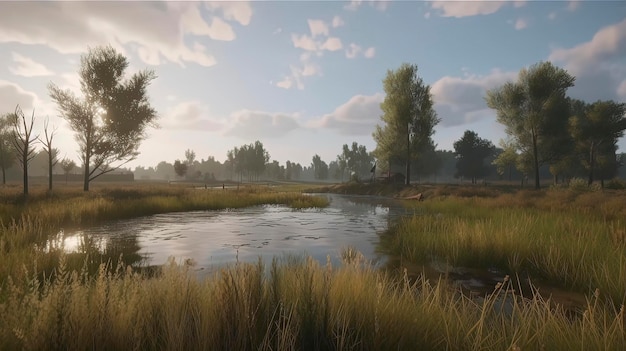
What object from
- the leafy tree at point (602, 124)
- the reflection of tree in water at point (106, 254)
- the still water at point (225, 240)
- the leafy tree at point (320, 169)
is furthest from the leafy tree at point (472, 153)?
the leafy tree at point (320, 169)

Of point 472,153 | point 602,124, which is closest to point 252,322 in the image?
point 602,124

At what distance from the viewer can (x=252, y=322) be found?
257cm

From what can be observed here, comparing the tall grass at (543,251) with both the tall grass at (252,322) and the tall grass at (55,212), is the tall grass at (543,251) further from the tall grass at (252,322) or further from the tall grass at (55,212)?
the tall grass at (55,212)

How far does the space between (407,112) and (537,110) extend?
13500 millimetres

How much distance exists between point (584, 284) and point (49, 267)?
844cm

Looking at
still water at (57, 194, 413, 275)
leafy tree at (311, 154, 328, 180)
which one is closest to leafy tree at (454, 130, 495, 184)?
still water at (57, 194, 413, 275)

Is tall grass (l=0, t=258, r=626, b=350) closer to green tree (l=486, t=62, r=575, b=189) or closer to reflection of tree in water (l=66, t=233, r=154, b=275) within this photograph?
reflection of tree in water (l=66, t=233, r=154, b=275)

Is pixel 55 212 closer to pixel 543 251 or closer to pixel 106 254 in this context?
pixel 106 254

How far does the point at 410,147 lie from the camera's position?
132ft

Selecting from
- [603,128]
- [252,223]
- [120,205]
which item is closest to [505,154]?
[603,128]

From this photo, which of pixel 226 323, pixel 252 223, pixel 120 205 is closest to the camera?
pixel 226 323

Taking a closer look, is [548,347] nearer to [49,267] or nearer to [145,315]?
[145,315]

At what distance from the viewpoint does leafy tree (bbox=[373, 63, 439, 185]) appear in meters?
39.4

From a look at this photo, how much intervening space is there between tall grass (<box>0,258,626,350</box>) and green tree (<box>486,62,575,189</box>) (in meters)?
36.1
